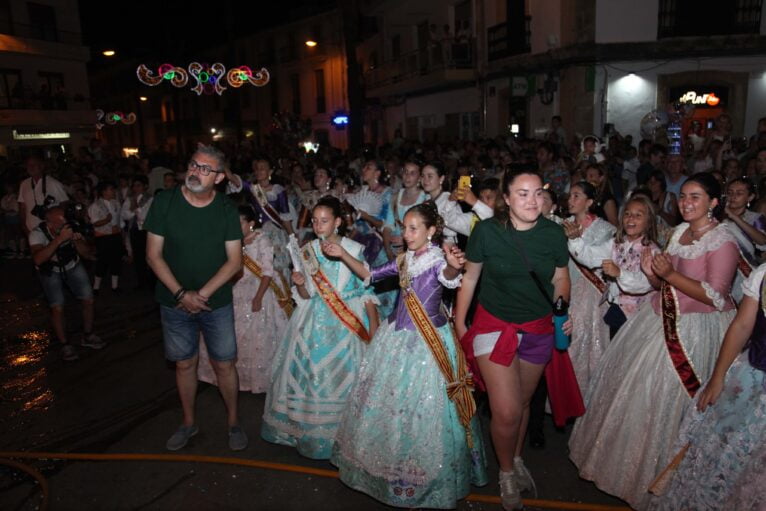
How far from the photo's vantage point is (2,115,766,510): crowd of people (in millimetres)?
3244

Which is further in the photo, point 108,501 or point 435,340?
point 108,501

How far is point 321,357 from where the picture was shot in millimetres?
4148

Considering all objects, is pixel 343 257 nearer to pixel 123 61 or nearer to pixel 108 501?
pixel 108 501

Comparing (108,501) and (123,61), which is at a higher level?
(123,61)

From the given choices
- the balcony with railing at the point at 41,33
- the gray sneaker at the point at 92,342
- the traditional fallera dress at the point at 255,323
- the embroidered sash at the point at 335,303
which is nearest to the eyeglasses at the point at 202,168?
the embroidered sash at the point at 335,303

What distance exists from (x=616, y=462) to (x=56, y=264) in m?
5.61

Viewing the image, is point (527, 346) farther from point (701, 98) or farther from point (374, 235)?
point (701, 98)

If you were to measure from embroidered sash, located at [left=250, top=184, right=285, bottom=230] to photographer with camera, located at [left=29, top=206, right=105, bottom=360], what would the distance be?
6.20ft

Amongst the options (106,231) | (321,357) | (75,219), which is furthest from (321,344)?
(106,231)

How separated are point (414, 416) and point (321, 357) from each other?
0.97 metres

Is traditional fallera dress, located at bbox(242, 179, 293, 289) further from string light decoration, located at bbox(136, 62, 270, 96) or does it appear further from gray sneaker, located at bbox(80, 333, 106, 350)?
string light decoration, located at bbox(136, 62, 270, 96)

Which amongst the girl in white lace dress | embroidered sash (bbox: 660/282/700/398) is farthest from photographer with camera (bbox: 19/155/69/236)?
embroidered sash (bbox: 660/282/700/398)

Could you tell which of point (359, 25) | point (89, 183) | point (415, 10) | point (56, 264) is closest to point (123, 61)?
point (359, 25)

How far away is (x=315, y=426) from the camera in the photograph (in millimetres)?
4094
